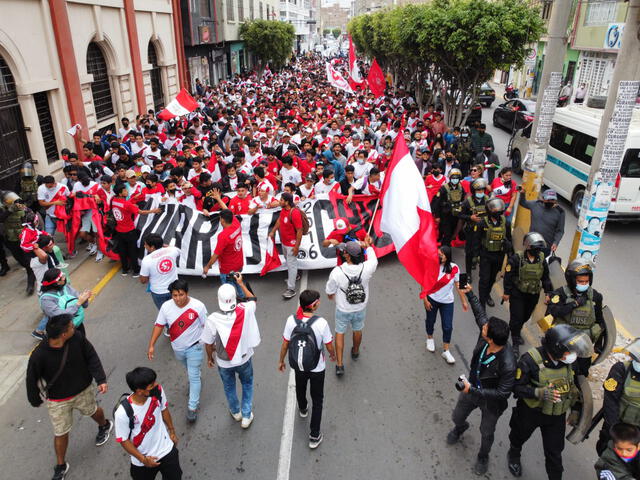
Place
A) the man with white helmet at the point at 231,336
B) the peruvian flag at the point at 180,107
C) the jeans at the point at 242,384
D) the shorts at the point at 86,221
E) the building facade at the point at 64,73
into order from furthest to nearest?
the peruvian flag at the point at 180,107 < the building facade at the point at 64,73 < the shorts at the point at 86,221 < the jeans at the point at 242,384 < the man with white helmet at the point at 231,336

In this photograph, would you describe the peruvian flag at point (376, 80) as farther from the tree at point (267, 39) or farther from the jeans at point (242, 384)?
the tree at point (267, 39)

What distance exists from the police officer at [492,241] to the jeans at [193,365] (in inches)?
160

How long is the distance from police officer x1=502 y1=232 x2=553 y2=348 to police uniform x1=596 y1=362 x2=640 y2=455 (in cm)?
182

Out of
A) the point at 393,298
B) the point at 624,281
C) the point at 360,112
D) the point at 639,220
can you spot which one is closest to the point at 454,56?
the point at 360,112

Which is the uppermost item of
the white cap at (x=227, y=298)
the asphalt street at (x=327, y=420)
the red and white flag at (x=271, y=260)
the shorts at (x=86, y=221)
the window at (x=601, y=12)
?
the window at (x=601, y=12)

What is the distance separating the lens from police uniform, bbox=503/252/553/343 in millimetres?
5605

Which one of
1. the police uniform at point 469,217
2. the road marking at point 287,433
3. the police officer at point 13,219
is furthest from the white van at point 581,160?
the police officer at point 13,219

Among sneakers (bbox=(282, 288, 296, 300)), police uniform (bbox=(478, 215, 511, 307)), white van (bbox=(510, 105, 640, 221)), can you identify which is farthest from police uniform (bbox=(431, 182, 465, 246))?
sneakers (bbox=(282, 288, 296, 300))

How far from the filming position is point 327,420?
508cm

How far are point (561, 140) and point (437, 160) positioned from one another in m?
3.58

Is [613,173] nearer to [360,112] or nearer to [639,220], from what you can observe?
[639,220]

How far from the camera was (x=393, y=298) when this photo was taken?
761 centimetres

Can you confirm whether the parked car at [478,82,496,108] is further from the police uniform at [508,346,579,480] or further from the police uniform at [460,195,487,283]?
the police uniform at [508,346,579,480]

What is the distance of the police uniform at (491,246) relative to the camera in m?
6.55
